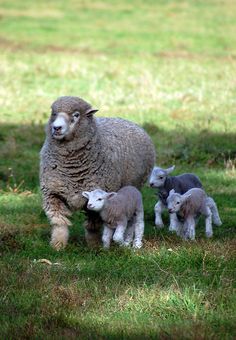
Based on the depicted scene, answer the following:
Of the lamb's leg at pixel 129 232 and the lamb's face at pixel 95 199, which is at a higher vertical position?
the lamb's face at pixel 95 199

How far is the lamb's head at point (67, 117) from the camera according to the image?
938cm

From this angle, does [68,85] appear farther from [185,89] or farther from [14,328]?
[14,328]

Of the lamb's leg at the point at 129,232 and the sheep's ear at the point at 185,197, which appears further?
the sheep's ear at the point at 185,197

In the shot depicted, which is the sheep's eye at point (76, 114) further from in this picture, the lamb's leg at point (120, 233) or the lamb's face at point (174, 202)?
the lamb's face at point (174, 202)

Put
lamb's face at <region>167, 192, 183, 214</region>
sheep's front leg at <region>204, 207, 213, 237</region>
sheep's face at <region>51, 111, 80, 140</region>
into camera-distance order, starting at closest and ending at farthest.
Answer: sheep's face at <region>51, 111, 80, 140</region>
lamb's face at <region>167, 192, 183, 214</region>
sheep's front leg at <region>204, 207, 213, 237</region>

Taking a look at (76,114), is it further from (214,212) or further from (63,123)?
(214,212)

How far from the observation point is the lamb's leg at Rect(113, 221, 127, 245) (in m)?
9.24

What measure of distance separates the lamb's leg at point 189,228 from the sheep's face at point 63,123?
67.6 inches

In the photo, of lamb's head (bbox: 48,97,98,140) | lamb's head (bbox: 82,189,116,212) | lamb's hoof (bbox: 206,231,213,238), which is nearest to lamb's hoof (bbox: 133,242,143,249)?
lamb's head (bbox: 82,189,116,212)

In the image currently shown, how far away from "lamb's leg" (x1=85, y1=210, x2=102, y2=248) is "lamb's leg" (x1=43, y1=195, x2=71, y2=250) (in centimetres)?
25

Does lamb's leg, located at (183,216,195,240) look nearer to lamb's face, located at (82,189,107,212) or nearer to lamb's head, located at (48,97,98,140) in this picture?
lamb's face, located at (82,189,107,212)

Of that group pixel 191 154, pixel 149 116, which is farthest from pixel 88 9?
pixel 191 154

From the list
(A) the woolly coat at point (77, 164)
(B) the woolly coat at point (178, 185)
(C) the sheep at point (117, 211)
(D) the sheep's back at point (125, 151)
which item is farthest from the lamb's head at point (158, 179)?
(C) the sheep at point (117, 211)

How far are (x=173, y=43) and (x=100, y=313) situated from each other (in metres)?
25.9
